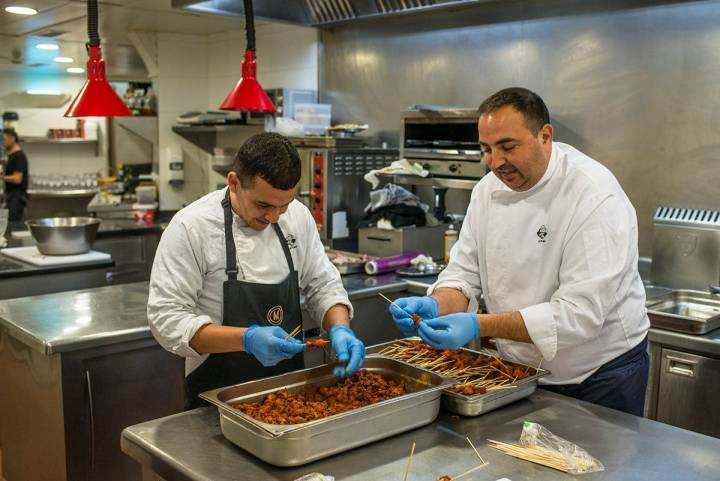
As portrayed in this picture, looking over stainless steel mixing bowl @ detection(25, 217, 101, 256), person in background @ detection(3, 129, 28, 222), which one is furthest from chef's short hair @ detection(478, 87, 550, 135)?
person in background @ detection(3, 129, 28, 222)

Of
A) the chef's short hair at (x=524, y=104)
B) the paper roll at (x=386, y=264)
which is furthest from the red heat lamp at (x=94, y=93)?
the chef's short hair at (x=524, y=104)

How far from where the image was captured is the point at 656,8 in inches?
151

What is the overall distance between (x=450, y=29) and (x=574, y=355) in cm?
316

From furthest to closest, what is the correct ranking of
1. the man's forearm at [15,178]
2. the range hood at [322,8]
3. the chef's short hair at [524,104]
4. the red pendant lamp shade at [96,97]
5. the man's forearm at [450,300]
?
the man's forearm at [15,178], the range hood at [322,8], the red pendant lamp shade at [96,97], the man's forearm at [450,300], the chef's short hair at [524,104]

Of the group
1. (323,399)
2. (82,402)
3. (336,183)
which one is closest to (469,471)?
(323,399)

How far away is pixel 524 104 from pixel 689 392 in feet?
5.28

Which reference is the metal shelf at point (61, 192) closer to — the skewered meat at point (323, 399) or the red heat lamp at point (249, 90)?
the red heat lamp at point (249, 90)

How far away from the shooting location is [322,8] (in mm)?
5543

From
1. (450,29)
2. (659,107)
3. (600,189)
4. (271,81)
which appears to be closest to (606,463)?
(600,189)

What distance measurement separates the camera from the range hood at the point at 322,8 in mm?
4660

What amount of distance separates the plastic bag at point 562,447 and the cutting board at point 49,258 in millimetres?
3688

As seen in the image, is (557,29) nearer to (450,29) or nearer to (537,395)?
(450,29)

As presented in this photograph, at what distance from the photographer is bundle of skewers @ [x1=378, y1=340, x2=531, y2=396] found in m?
2.11

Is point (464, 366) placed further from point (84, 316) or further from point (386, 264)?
point (386, 264)
